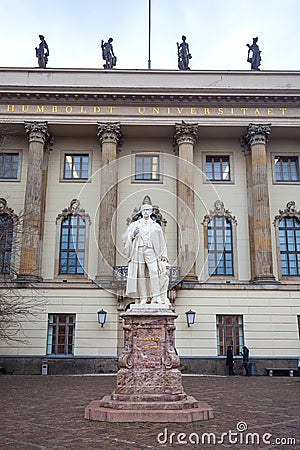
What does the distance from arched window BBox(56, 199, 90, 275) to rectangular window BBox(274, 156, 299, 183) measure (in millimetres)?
12862

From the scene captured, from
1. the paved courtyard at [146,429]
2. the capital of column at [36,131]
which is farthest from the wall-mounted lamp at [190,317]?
the capital of column at [36,131]

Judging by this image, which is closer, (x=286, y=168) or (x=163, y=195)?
(x=163, y=195)

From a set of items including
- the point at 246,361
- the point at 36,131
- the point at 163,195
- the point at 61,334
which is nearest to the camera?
the point at 246,361

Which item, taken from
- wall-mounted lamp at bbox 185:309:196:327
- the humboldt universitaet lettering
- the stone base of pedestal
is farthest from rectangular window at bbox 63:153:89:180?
the stone base of pedestal

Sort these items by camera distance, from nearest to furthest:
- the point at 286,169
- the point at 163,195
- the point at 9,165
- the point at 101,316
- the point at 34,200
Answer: the point at 101,316 → the point at 34,200 → the point at 163,195 → the point at 9,165 → the point at 286,169

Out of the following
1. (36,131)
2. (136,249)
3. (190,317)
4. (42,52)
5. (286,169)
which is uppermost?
(42,52)

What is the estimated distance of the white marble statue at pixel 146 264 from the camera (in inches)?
438

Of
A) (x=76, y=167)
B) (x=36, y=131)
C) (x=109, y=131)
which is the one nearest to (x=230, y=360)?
(x=109, y=131)

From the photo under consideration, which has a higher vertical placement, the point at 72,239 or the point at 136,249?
the point at 72,239

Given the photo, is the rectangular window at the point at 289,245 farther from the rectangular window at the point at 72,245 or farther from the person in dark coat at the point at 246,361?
the rectangular window at the point at 72,245

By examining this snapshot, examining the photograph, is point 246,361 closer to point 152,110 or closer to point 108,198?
point 108,198

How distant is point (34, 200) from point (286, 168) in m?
16.5

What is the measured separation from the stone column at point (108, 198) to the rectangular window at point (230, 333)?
6.85m

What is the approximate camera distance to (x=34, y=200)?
29141 millimetres
